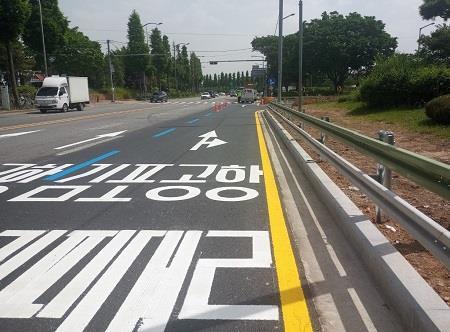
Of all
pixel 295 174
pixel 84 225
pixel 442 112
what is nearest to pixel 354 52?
pixel 442 112

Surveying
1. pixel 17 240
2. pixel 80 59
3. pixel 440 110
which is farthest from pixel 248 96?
pixel 17 240

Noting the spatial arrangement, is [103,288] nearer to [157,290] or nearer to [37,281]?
[157,290]

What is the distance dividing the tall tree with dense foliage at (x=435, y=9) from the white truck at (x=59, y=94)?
3499 cm

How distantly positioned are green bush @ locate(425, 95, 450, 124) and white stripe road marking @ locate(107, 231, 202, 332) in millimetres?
13421

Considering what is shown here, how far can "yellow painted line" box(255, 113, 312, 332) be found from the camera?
3538mm

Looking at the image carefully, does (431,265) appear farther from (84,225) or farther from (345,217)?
(84,225)

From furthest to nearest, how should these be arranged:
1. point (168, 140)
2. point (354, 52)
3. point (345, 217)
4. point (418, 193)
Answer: point (354, 52) < point (168, 140) < point (418, 193) < point (345, 217)

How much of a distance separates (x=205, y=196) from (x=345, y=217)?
2.61 m

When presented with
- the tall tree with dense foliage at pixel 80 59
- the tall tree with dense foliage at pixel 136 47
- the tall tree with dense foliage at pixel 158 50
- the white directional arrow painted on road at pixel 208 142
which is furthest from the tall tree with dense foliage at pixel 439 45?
the tall tree with dense foliage at pixel 158 50

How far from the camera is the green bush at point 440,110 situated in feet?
53.4

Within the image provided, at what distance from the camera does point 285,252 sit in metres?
5.02

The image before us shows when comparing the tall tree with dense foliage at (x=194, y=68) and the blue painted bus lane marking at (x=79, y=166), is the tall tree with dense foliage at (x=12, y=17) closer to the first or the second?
the blue painted bus lane marking at (x=79, y=166)

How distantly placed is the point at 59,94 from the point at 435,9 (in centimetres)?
3773

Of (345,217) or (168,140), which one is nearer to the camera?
(345,217)
